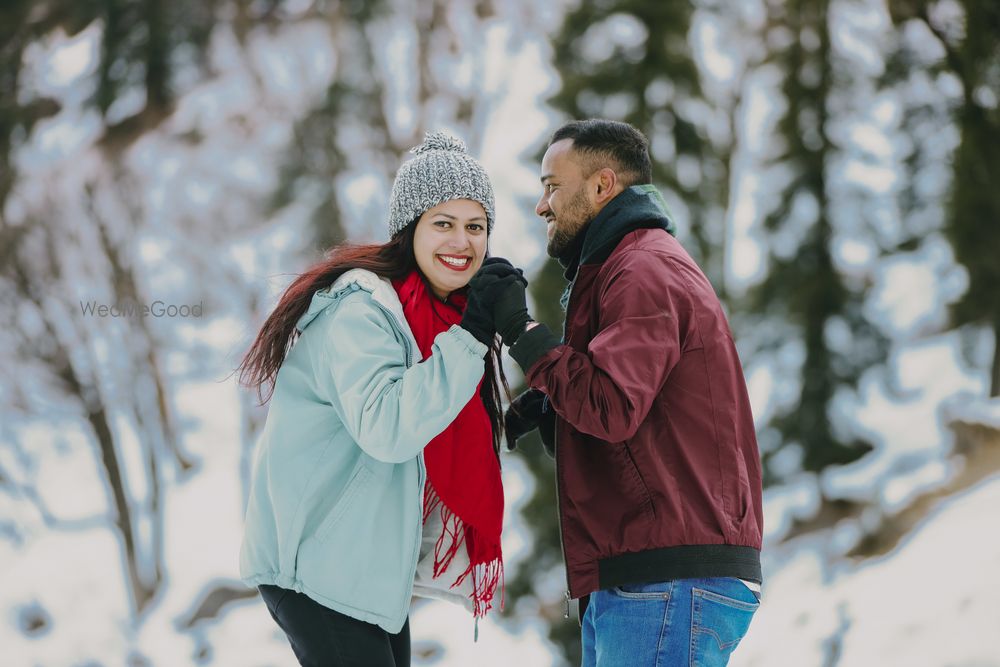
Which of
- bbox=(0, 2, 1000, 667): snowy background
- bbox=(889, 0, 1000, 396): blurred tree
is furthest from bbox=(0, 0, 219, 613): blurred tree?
bbox=(889, 0, 1000, 396): blurred tree

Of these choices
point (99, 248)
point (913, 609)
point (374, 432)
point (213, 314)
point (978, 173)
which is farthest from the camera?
point (213, 314)

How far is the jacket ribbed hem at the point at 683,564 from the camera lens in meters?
2.18

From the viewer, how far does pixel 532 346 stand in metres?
2.16

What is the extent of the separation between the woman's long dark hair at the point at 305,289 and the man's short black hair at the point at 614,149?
18.4 inches

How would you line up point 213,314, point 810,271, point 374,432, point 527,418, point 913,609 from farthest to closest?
point 213,314
point 810,271
point 913,609
point 527,418
point 374,432

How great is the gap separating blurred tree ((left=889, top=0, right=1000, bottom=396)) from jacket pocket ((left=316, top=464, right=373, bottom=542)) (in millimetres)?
7591

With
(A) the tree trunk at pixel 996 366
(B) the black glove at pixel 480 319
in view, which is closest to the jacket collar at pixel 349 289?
(B) the black glove at pixel 480 319

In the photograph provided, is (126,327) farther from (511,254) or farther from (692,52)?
(692,52)

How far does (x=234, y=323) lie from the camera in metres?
10.5

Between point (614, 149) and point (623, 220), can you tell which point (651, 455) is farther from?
point (614, 149)

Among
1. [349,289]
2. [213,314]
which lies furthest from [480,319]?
[213,314]

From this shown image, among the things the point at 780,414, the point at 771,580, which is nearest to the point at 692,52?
the point at 780,414

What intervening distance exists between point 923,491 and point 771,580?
68.3 inches

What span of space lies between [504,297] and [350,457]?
0.49 metres
